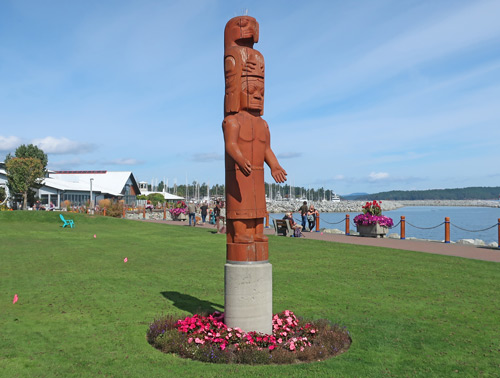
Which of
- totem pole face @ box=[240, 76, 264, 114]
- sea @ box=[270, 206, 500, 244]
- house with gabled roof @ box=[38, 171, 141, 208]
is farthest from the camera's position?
house with gabled roof @ box=[38, 171, 141, 208]

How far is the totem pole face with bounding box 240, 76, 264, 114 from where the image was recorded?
6.27m

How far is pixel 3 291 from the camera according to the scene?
8375 millimetres

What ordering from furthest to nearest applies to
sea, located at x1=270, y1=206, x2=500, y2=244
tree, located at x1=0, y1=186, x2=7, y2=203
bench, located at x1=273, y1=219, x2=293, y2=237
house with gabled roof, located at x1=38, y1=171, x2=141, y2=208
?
house with gabled roof, located at x1=38, y1=171, x2=141, y2=208, tree, located at x1=0, y1=186, x2=7, y2=203, sea, located at x1=270, y1=206, x2=500, y2=244, bench, located at x1=273, y1=219, x2=293, y2=237

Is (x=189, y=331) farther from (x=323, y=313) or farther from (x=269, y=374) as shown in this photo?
(x=323, y=313)

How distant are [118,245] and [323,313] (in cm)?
1112

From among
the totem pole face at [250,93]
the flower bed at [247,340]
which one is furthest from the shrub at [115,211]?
the totem pole face at [250,93]

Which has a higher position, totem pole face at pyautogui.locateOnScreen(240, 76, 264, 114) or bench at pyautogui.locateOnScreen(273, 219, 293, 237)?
totem pole face at pyautogui.locateOnScreen(240, 76, 264, 114)

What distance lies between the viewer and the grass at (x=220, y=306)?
510 cm

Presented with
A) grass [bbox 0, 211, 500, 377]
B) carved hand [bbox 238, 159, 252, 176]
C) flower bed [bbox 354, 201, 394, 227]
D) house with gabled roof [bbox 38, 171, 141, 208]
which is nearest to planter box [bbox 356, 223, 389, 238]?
flower bed [bbox 354, 201, 394, 227]

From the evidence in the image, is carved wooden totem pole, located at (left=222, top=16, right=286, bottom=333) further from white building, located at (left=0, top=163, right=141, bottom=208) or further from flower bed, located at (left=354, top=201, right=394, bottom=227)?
white building, located at (left=0, top=163, right=141, bottom=208)

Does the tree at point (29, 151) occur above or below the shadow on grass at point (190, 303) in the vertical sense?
above

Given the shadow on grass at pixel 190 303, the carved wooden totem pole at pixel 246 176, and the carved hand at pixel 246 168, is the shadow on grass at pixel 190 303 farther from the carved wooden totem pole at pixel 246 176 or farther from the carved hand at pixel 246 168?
the carved hand at pixel 246 168

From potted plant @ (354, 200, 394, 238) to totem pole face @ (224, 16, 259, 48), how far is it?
15878 mm

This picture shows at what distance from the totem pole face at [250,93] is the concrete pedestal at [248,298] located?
7.43 ft
